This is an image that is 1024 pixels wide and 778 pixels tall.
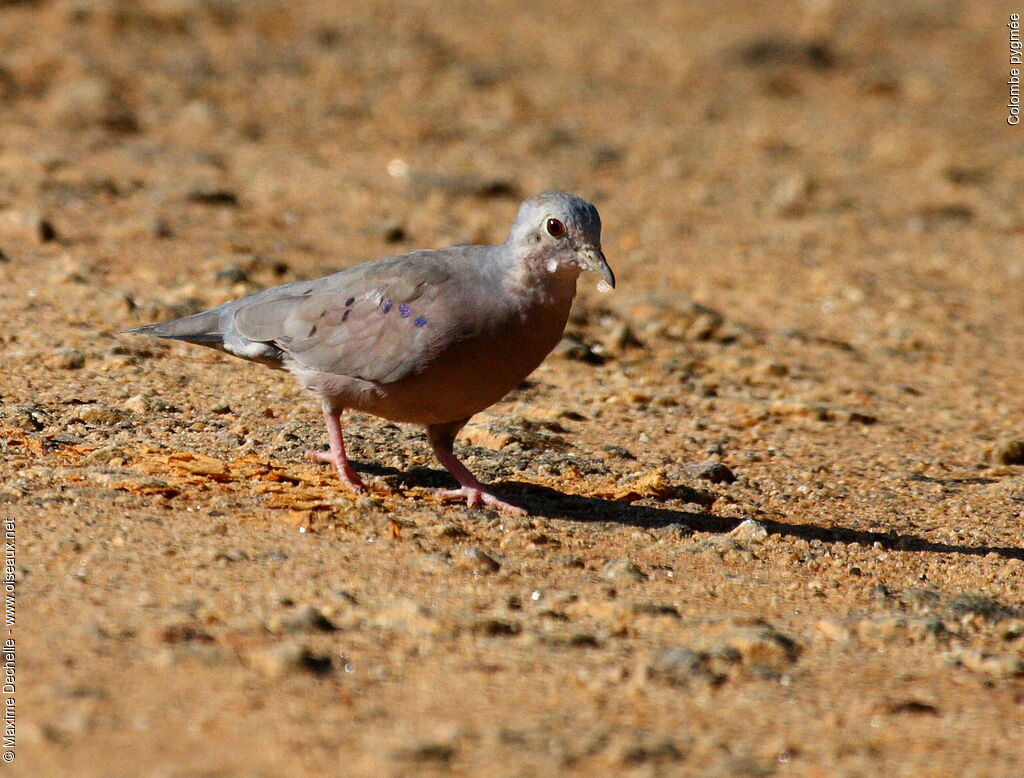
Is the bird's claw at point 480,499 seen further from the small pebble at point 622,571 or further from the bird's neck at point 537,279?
the bird's neck at point 537,279

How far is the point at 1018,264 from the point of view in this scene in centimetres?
1009

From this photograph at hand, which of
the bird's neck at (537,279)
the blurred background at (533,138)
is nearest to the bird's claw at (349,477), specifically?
the bird's neck at (537,279)

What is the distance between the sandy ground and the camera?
3.55m

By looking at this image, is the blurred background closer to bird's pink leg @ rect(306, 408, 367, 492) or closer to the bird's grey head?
bird's pink leg @ rect(306, 408, 367, 492)

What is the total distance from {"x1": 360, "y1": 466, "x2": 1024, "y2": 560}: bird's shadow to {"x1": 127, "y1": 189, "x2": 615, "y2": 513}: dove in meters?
0.21

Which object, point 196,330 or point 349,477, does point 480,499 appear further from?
point 196,330

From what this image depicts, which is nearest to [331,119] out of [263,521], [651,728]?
[263,521]

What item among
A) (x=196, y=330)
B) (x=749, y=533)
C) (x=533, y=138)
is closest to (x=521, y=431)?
(x=749, y=533)

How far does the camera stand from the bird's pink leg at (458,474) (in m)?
5.26

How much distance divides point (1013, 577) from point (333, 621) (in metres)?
2.50

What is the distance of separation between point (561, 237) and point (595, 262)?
160 millimetres

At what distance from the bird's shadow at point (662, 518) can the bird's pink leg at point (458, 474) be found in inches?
5.0

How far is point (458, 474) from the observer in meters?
5.35

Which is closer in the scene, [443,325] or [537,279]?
[443,325]
